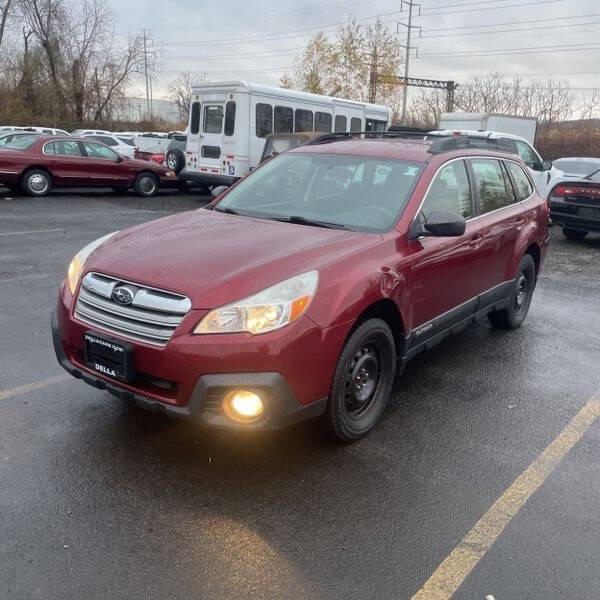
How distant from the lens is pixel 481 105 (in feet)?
147

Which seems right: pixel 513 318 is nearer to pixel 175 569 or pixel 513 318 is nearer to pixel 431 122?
pixel 175 569

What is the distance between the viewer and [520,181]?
5.87 meters

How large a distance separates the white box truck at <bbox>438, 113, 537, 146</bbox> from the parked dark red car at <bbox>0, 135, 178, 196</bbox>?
33.6 ft

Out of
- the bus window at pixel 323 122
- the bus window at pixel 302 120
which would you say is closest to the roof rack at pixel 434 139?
the bus window at pixel 302 120

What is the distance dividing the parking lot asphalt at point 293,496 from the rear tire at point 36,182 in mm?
10397

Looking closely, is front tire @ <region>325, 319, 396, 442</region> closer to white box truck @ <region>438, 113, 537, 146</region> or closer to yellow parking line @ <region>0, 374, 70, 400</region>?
yellow parking line @ <region>0, 374, 70, 400</region>

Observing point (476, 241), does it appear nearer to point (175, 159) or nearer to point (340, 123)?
point (340, 123)

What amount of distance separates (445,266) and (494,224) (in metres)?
1.00

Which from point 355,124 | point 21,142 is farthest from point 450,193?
point 355,124

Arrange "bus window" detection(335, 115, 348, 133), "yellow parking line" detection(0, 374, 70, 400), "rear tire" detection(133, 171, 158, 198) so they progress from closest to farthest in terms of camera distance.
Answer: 1. "yellow parking line" detection(0, 374, 70, 400)
2. "rear tire" detection(133, 171, 158, 198)
3. "bus window" detection(335, 115, 348, 133)

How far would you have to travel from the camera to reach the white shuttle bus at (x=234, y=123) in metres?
14.5

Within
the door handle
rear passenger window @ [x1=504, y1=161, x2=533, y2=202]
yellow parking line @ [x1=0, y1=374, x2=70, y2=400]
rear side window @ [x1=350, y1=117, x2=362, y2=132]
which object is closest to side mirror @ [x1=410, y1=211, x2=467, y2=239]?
the door handle

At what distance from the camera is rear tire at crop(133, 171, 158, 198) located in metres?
16.2

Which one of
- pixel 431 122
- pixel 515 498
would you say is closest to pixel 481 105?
pixel 431 122
